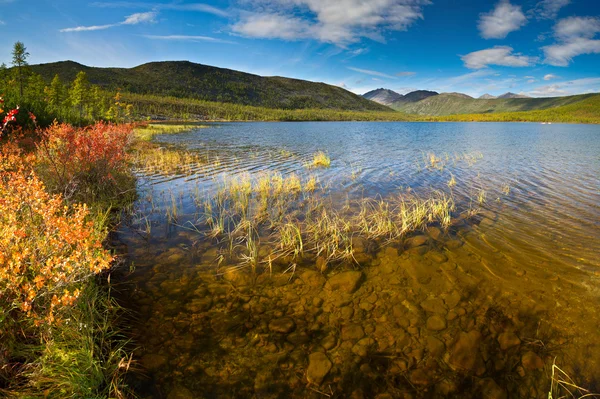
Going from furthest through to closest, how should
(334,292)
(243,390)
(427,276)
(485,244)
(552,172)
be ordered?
1. (552,172)
2. (485,244)
3. (427,276)
4. (334,292)
5. (243,390)

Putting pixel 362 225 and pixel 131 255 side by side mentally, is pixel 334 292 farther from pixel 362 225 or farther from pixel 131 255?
pixel 131 255

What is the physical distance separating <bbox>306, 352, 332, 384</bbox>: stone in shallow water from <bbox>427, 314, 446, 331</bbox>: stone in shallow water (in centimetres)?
215

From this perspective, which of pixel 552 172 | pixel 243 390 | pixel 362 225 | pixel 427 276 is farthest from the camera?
pixel 552 172

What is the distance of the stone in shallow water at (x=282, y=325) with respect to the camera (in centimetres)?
518

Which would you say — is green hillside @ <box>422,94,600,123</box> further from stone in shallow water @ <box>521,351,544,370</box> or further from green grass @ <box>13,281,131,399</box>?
green grass @ <box>13,281,131,399</box>

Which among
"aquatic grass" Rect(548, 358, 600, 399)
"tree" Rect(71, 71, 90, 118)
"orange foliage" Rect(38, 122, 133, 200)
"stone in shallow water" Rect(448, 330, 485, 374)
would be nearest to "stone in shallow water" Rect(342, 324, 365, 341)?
"stone in shallow water" Rect(448, 330, 485, 374)

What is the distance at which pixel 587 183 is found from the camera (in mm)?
15289

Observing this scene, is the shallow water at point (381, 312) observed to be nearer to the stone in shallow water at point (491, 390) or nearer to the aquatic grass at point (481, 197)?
the stone in shallow water at point (491, 390)

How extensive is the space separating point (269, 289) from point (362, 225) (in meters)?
4.56

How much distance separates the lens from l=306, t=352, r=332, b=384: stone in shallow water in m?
4.29

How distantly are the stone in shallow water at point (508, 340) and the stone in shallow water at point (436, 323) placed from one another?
90 cm

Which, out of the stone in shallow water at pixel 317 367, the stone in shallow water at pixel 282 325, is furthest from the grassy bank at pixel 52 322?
the stone in shallow water at pixel 317 367

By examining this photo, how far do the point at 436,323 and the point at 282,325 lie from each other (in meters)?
2.96

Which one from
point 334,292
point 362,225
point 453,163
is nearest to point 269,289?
point 334,292
